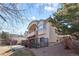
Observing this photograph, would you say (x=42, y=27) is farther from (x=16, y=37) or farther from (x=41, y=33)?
(x=16, y=37)

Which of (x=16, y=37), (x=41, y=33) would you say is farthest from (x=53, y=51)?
(x=16, y=37)

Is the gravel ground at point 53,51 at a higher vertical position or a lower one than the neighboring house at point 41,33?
lower

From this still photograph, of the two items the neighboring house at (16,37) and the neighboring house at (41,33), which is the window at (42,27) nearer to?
the neighboring house at (41,33)

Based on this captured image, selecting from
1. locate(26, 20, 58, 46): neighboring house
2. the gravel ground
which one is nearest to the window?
locate(26, 20, 58, 46): neighboring house

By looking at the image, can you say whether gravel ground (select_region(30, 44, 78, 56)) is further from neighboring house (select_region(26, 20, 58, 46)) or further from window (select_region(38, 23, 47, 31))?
window (select_region(38, 23, 47, 31))

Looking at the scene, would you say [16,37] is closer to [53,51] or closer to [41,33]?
[41,33]

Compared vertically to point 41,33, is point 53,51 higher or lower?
lower

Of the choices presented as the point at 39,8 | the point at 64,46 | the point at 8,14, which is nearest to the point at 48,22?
the point at 39,8

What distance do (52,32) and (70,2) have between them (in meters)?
0.34

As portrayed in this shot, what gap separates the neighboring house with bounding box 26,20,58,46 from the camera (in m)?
1.55

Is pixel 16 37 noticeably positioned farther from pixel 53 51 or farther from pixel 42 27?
pixel 53 51

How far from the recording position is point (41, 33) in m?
1.56

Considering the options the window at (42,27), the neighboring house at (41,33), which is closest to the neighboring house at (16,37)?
the neighboring house at (41,33)

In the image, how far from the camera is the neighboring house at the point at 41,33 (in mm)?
1548
